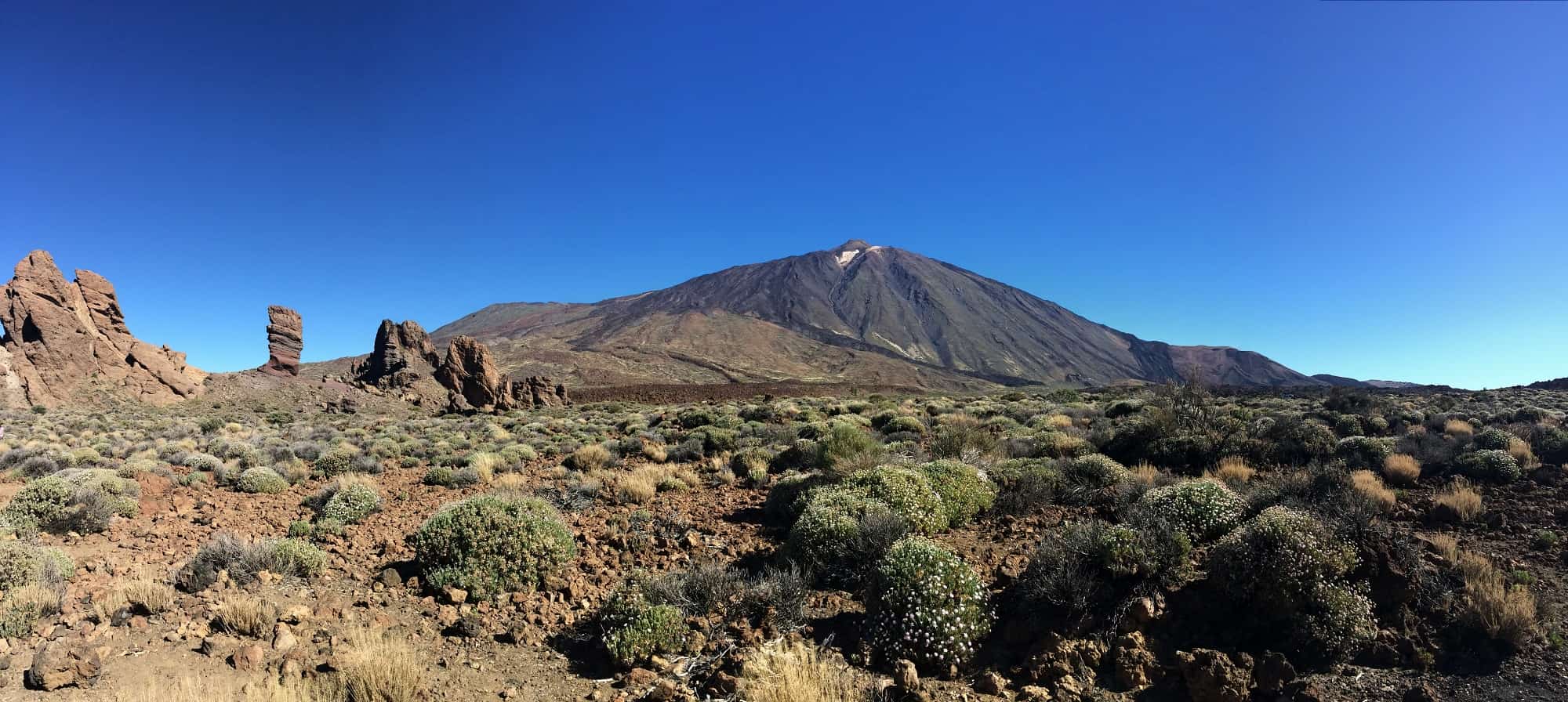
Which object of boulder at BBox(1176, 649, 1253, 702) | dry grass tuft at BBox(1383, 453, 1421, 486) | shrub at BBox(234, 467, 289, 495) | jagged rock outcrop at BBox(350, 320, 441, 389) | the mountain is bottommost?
boulder at BBox(1176, 649, 1253, 702)

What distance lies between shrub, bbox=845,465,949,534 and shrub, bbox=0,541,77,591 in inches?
298

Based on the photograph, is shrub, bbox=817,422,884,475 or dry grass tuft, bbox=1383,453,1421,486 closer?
dry grass tuft, bbox=1383,453,1421,486

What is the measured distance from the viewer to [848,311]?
153 metres

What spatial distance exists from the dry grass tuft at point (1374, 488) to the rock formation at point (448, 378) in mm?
30846

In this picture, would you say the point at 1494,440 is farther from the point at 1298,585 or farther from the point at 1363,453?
the point at 1298,585

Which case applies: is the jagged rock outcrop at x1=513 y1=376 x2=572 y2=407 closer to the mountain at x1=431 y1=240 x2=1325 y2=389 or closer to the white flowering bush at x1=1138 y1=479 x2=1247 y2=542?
the mountain at x1=431 y1=240 x2=1325 y2=389

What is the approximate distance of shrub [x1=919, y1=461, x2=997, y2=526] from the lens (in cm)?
728

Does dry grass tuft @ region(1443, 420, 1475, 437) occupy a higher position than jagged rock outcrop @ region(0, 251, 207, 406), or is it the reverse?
jagged rock outcrop @ region(0, 251, 207, 406)

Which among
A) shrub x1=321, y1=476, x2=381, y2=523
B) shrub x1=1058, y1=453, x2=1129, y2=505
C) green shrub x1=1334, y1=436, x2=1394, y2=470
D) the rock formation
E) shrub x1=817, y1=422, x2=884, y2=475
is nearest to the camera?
shrub x1=1058, y1=453, x2=1129, y2=505

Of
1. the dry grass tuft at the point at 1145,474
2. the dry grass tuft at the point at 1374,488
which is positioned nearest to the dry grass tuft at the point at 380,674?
the dry grass tuft at the point at 1145,474

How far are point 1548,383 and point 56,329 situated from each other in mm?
88451

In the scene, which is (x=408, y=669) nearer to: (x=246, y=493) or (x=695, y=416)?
(x=246, y=493)

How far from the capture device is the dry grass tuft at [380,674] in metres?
3.67

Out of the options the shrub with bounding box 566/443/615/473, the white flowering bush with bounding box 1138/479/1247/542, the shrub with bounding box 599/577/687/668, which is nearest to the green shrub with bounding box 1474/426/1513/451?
the white flowering bush with bounding box 1138/479/1247/542
